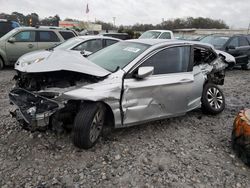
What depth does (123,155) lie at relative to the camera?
148 inches

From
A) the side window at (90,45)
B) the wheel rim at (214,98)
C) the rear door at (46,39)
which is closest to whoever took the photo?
the wheel rim at (214,98)

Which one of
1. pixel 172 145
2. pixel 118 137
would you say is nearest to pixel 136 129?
pixel 118 137

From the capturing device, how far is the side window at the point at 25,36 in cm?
1005

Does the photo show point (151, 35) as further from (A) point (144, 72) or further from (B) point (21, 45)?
(A) point (144, 72)

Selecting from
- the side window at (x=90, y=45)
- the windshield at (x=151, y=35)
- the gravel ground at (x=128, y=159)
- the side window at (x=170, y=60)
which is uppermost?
the windshield at (x=151, y=35)

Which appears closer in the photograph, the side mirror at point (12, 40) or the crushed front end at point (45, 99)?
the crushed front end at point (45, 99)

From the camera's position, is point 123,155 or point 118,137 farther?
point 118,137

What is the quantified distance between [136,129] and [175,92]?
92cm

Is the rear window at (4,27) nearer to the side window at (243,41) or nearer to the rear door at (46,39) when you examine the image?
the rear door at (46,39)

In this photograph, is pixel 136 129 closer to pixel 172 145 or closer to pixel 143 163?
pixel 172 145

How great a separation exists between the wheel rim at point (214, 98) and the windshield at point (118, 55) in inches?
73.2

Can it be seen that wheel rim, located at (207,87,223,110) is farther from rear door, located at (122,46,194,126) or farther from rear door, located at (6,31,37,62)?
rear door, located at (6,31,37,62)

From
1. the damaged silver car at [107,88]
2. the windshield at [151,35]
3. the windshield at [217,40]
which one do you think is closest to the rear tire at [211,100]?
the damaged silver car at [107,88]

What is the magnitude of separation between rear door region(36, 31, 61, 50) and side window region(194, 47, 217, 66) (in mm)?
6404
